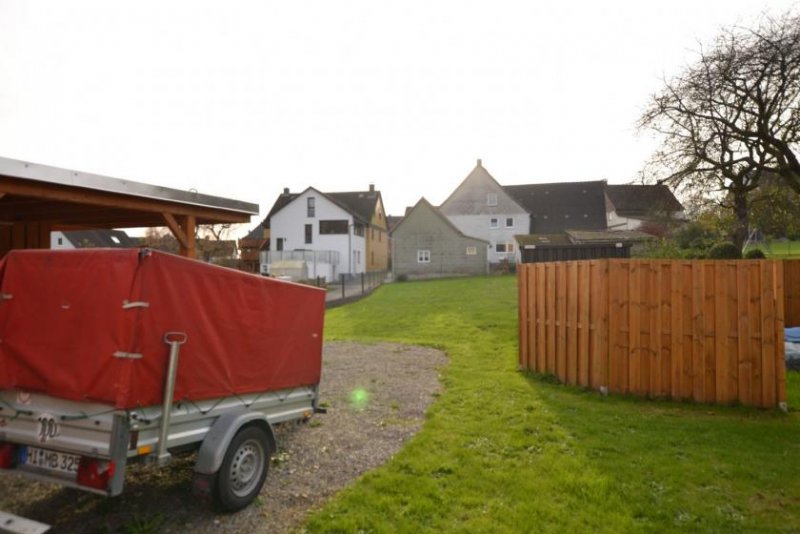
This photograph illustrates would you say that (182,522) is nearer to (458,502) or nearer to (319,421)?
(458,502)

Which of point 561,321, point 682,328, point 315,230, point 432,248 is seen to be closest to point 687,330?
point 682,328

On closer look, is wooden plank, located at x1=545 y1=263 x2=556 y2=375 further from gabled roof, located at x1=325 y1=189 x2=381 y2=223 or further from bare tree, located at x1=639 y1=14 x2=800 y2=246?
gabled roof, located at x1=325 y1=189 x2=381 y2=223

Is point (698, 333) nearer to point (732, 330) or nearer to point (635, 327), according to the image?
point (732, 330)

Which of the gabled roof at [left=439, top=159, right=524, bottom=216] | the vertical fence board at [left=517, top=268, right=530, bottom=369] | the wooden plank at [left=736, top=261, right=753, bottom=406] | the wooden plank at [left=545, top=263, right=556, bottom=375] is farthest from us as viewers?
the gabled roof at [left=439, top=159, right=524, bottom=216]

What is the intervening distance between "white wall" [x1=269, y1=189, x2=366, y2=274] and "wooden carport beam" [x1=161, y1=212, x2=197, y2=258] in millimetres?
36375

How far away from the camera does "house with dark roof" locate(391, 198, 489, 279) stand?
42188 mm

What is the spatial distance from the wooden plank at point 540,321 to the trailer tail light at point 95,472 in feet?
24.4

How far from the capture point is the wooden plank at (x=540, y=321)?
30.5 ft

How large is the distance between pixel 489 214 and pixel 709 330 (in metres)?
41.5

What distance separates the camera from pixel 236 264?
35562 millimetres

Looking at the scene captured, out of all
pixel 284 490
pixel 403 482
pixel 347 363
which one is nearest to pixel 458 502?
pixel 403 482

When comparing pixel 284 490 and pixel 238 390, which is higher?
pixel 238 390

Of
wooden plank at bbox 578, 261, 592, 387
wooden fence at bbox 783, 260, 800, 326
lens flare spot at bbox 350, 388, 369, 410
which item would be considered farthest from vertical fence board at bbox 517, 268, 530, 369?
wooden fence at bbox 783, 260, 800, 326

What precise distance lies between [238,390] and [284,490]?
3.42 ft
